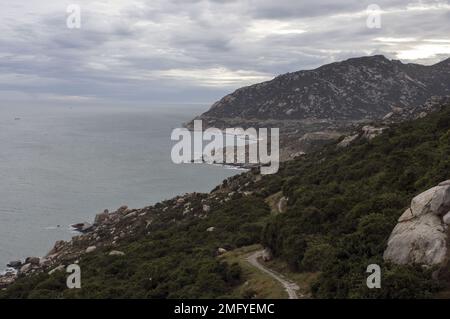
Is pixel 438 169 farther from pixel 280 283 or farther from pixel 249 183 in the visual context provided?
pixel 249 183

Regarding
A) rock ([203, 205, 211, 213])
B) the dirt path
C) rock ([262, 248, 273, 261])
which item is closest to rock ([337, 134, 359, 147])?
rock ([203, 205, 211, 213])

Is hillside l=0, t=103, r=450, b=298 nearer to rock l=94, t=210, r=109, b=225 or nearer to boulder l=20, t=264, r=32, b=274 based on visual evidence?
boulder l=20, t=264, r=32, b=274

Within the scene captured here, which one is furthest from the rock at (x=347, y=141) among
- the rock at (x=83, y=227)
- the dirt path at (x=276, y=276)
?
the rock at (x=83, y=227)

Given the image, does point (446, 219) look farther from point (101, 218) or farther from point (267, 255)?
point (101, 218)

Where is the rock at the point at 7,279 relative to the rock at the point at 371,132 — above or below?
below

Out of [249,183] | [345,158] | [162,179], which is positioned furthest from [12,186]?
[345,158]

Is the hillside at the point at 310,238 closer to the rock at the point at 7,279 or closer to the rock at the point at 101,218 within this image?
the rock at the point at 7,279
